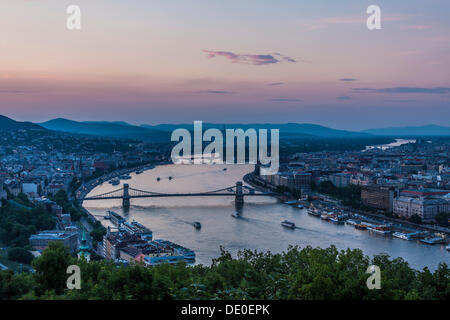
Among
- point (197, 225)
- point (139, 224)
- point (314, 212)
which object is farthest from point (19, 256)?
point (314, 212)

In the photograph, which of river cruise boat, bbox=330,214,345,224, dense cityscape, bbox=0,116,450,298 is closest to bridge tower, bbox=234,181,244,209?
dense cityscape, bbox=0,116,450,298

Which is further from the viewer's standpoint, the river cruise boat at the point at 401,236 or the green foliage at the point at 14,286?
the river cruise boat at the point at 401,236

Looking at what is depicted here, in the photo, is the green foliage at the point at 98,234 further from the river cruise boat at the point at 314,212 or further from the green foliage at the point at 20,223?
the river cruise boat at the point at 314,212

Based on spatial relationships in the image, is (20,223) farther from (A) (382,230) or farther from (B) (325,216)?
(A) (382,230)

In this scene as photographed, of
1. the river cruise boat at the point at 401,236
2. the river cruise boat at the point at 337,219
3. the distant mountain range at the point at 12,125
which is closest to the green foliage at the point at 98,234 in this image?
the river cruise boat at the point at 337,219

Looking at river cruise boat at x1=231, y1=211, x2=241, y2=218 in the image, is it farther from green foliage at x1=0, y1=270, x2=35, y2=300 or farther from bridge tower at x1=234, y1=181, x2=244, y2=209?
green foliage at x1=0, y1=270, x2=35, y2=300

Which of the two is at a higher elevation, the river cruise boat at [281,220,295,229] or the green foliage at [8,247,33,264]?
the green foliage at [8,247,33,264]
